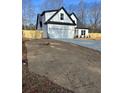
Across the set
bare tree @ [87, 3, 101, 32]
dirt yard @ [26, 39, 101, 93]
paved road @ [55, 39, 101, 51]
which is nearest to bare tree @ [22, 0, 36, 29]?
dirt yard @ [26, 39, 101, 93]

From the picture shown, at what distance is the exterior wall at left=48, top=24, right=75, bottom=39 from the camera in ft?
6.29

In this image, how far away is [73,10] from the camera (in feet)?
6.28

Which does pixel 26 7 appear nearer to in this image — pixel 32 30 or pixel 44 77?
pixel 32 30

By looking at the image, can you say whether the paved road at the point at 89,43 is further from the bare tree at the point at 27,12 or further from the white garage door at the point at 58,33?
the bare tree at the point at 27,12

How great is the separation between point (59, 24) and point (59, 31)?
0.16 ft

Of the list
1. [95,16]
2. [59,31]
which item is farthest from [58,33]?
[95,16]

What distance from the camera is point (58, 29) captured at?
1.92 metres

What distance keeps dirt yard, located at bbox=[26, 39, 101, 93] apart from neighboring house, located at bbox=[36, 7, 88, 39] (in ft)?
0.20

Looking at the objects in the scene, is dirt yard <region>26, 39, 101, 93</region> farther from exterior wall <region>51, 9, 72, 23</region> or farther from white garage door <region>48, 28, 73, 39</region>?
exterior wall <region>51, 9, 72, 23</region>

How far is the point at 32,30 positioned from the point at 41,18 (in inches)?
4.0

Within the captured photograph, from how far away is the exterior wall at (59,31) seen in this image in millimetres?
1918

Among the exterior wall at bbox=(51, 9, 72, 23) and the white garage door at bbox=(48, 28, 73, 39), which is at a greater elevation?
the exterior wall at bbox=(51, 9, 72, 23)
